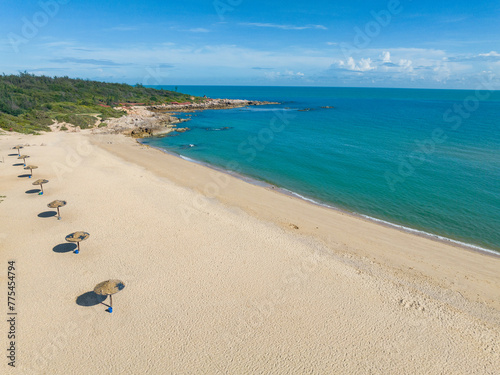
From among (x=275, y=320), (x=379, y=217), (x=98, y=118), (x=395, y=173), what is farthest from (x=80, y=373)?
(x=98, y=118)

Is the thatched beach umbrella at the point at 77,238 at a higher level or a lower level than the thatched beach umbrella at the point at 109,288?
higher

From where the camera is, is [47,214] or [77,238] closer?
[77,238]

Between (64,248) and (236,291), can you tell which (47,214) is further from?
(236,291)

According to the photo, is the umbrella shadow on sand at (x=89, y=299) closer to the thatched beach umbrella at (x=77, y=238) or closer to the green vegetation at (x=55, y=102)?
the thatched beach umbrella at (x=77, y=238)
